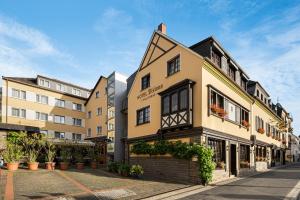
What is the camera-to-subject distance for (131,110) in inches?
1004

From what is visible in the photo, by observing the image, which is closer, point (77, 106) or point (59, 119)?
point (59, 119)

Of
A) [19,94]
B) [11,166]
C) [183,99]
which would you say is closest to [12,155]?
[11,166]

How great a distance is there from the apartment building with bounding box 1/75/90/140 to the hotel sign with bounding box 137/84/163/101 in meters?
18.0

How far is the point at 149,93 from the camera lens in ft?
73.6

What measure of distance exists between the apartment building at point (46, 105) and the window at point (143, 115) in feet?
56.4

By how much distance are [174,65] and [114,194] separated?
10569mm

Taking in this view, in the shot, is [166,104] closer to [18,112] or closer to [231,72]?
[231,72]

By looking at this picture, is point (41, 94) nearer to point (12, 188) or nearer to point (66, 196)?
point (12, 188)

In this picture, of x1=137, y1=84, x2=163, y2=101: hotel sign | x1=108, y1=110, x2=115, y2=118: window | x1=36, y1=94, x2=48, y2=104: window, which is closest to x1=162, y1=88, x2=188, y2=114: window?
x1=137, y1=84, x2=163, y2=101: hotel sign

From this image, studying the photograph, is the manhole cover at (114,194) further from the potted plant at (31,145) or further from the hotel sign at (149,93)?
the potted plant at (31,145)

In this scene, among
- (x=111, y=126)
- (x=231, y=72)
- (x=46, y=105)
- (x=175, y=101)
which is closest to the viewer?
(x=175, y=101)

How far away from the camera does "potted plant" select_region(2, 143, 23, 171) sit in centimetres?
1909

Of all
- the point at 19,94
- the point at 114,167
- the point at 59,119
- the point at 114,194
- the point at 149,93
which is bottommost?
the point at 114,167

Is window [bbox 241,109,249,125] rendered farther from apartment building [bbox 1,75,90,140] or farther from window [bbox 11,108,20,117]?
window [bbox 11,108,20,117]
